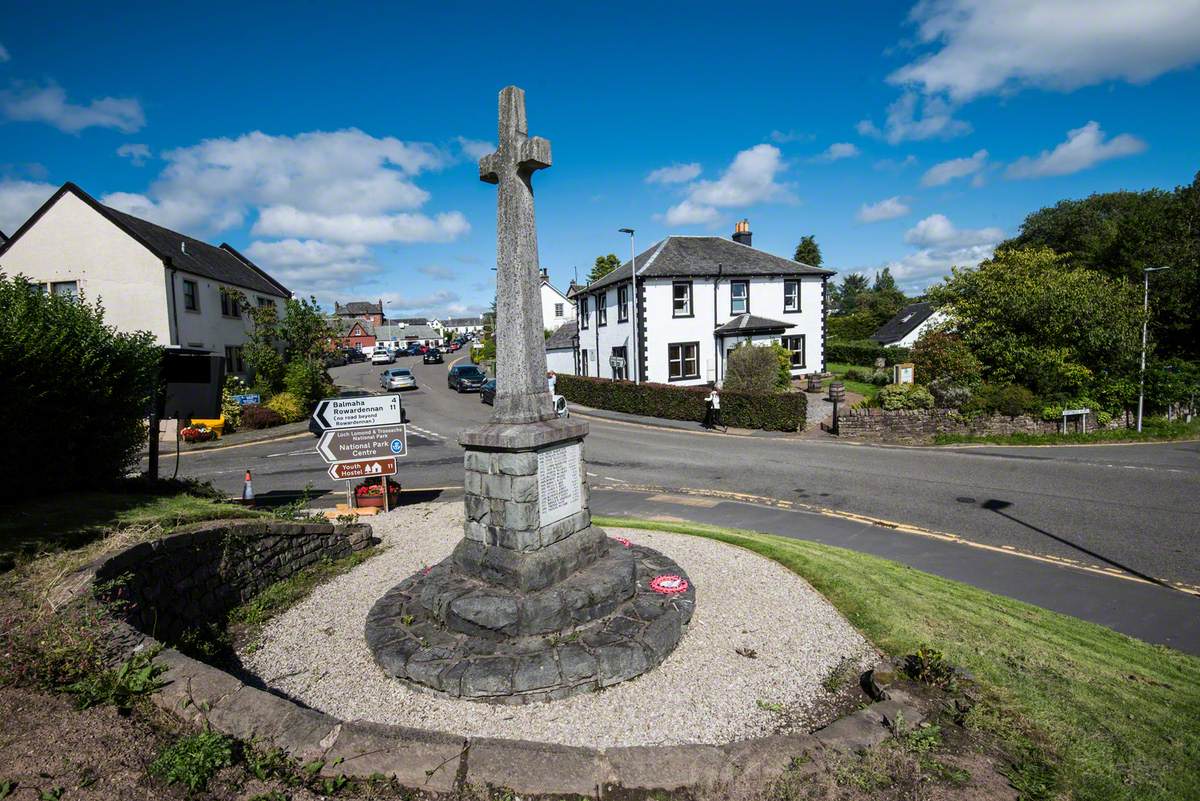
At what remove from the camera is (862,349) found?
4972cm

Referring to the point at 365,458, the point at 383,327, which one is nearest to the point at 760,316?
the point at 365,458

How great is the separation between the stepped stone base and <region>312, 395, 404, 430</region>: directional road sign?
604 centimetres

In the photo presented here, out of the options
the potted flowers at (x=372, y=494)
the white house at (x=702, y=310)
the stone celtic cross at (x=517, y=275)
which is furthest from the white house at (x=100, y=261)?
the stone celtic cross at (x=517, y=275)

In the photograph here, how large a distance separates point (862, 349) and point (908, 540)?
1722 inches

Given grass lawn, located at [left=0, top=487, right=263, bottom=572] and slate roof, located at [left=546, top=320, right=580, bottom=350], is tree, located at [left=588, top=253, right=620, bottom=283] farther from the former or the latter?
grass lawn, located at [left=0, top=487, right=263, bottom=572]

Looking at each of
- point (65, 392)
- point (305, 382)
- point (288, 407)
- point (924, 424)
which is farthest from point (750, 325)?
point (65, 392)

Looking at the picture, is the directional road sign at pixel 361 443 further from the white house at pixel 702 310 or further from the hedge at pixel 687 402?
the white house at pixel 702 310

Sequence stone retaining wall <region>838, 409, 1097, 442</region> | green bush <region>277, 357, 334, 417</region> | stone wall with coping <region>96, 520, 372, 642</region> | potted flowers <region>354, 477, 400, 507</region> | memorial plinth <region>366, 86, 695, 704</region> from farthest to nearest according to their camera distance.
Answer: green bush <region>277, 357, 334, 417</region> < stone retaining wall <region>838, 409, 1097, 442</region> < potted flowers <region>354, 477, 400, 507</region> < stone wall with coping <region>96, 520, 372, 642</region> < memorial plinth <region>366, 86, 695, 704</region>

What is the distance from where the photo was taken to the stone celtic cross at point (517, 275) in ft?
21.7

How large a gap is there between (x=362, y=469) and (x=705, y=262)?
2530 centimetres

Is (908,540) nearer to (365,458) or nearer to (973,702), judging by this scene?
(973,702)

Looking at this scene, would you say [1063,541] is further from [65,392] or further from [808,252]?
[808,252]

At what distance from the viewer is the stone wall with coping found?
20.1ft

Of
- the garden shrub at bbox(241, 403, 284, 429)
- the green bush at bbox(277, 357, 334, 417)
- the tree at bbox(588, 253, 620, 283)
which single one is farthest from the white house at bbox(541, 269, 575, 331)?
the garden shrub at bbox(241, 403, 284, 429)
